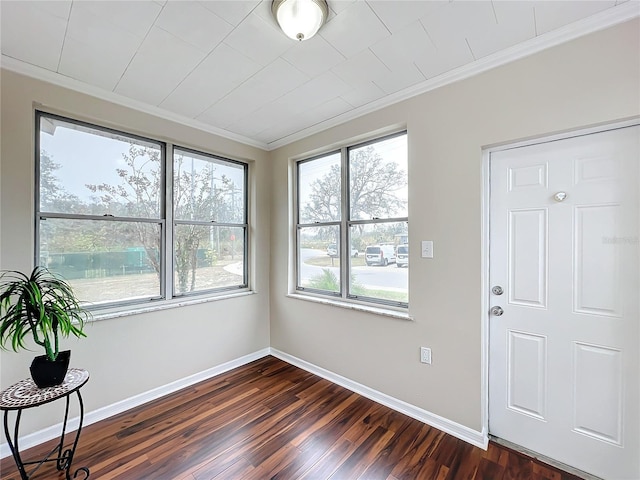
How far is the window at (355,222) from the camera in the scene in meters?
2.45

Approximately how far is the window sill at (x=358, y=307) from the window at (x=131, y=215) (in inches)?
35.8

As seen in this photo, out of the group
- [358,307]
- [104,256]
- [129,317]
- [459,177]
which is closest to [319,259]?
[358,307]

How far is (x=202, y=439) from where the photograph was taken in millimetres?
1977

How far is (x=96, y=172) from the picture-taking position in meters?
2.30

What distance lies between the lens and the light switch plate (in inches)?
83.2

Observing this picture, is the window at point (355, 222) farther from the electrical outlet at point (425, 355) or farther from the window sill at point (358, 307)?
the electrical outlet at point (425, 355)

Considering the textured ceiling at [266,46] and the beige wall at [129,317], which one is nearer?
the textured ceiling at [266,46]

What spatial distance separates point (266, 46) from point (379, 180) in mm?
1413

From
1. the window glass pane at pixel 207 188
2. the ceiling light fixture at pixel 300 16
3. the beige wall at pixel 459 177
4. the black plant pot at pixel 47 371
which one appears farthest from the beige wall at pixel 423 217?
the ceiling light fixture at pixel 300 16

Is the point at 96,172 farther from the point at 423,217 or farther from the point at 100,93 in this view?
the point at 423,217

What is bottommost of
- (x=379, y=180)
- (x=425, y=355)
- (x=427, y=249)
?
(x=425, y=355)

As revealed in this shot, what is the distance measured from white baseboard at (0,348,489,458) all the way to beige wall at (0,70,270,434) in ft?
0.17

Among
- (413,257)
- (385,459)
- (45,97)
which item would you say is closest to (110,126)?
(45,97)

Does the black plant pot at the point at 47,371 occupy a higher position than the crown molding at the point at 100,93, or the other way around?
the crown molding at the point at 100,93
